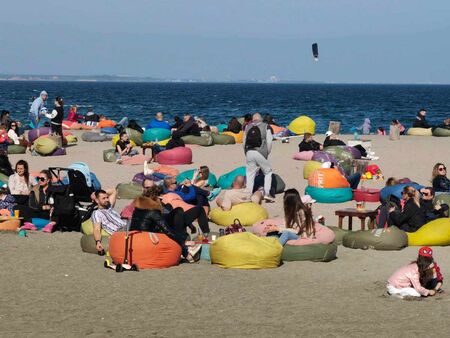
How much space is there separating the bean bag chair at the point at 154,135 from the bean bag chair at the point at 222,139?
169 centimetres

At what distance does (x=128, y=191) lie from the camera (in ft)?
62.5

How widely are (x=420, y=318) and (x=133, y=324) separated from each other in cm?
310

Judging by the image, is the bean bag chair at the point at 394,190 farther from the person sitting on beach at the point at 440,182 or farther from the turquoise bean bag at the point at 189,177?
the turquoise bean bag at the point at 189,177

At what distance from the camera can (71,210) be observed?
15.3 meters

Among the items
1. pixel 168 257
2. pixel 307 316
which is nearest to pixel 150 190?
pixel 168 257

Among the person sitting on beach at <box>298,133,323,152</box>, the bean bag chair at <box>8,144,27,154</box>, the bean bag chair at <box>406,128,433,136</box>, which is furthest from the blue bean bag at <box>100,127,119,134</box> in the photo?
the bean bag chair at <box>406,128,433,136</box>

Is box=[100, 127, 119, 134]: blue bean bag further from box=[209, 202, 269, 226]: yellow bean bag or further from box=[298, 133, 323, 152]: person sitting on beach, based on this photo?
box=[209, 202, 269, 226]: yellow bean bag

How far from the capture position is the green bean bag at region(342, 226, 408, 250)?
13.9m

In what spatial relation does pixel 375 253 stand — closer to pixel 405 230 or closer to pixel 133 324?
pixel 405 230

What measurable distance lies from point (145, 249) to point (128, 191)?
677cm

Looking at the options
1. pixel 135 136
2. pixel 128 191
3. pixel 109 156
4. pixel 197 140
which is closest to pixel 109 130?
pixel 135 136

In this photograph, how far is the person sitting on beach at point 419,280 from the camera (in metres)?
10.9

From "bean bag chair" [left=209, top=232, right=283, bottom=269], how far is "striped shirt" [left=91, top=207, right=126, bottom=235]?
177cm

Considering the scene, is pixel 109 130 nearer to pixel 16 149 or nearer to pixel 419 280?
pixel 16 149
